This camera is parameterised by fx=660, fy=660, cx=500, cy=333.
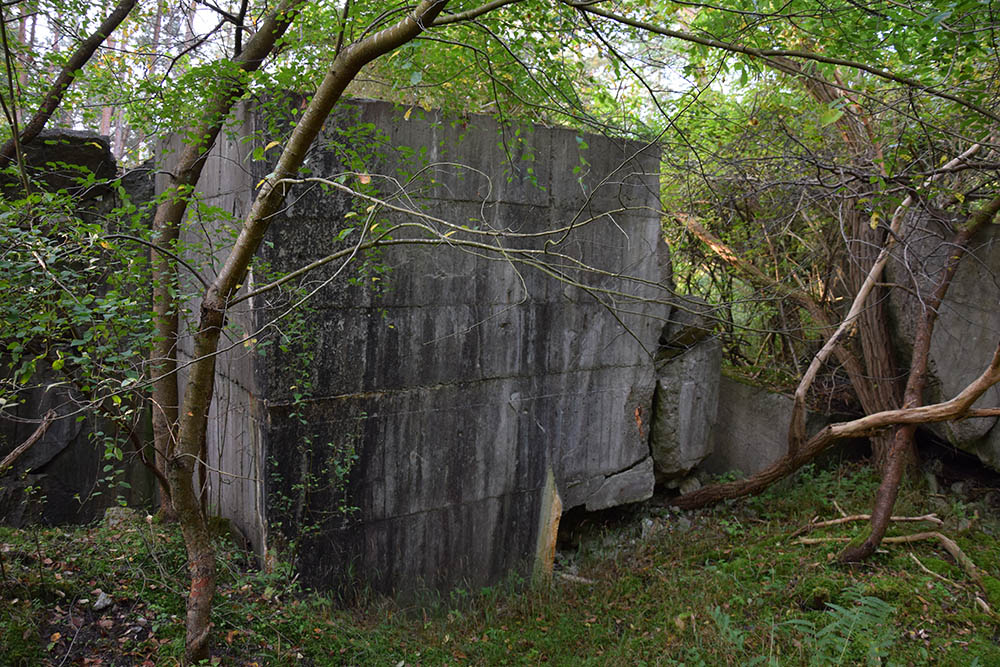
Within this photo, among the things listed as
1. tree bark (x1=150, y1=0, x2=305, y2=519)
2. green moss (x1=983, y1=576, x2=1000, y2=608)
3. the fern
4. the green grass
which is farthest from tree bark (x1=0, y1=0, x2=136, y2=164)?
green moss (x1=983, y1=576, x2=1000, y2=608)

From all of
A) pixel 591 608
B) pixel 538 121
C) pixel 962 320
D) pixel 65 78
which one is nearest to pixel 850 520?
pixel 962 320

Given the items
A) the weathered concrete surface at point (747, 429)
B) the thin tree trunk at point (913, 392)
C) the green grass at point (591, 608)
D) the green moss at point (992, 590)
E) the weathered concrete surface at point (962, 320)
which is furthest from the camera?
the weathered concrete surface at point (747, 429)

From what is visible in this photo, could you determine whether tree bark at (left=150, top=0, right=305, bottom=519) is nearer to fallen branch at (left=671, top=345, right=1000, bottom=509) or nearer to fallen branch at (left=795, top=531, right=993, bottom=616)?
fallen branch at (left=671, top=345, right=1000, bottom=509)

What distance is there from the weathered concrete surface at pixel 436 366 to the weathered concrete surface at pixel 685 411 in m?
0.44

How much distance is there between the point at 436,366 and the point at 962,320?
178 inches

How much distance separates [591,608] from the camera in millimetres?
4734

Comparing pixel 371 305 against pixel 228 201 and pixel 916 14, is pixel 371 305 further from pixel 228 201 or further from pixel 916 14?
pixel 916 14

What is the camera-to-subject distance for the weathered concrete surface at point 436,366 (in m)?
4.11

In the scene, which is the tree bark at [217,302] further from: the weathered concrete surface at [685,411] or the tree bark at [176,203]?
the weathered concrete surface at [685,411]

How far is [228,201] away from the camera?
4277 millimetres

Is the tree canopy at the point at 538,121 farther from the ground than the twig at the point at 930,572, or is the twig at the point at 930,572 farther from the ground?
the tree canopy at the point at 538,121

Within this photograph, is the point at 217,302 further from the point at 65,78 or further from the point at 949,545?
the point at 949,545

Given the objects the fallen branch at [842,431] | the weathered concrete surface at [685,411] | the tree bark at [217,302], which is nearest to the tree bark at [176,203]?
the tree bark at [217,302]

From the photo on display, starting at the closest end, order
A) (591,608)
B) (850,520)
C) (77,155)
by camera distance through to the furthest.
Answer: (591,608)
(850,520)
(77,155)
